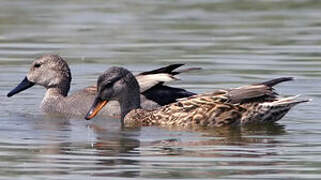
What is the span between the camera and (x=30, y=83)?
49.2 feet

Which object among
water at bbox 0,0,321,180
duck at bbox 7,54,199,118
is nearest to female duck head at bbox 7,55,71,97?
duck at bbox 7,54,199,118

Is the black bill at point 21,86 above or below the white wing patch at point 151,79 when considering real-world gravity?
below

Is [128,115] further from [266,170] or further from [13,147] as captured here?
[266,170]

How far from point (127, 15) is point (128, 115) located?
8.95 m

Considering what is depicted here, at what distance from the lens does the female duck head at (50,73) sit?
49.3 feet

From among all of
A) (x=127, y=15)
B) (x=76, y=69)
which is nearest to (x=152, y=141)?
(x=76, y=69)

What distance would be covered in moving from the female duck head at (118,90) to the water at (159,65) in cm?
25

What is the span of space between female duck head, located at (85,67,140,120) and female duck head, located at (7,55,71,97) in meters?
1.74

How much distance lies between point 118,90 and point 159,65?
3490 millimetres

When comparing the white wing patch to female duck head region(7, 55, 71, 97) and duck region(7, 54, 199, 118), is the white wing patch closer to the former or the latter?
duck region(7, 54, 199, 118)

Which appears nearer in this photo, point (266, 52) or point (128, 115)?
point (128, 115)

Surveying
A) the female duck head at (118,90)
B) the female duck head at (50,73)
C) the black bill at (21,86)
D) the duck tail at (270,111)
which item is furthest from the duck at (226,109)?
the female duck head at (50,73)

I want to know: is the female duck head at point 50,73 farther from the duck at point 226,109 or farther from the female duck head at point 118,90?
the duck at point 226,109

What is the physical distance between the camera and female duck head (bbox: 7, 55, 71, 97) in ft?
49.3
